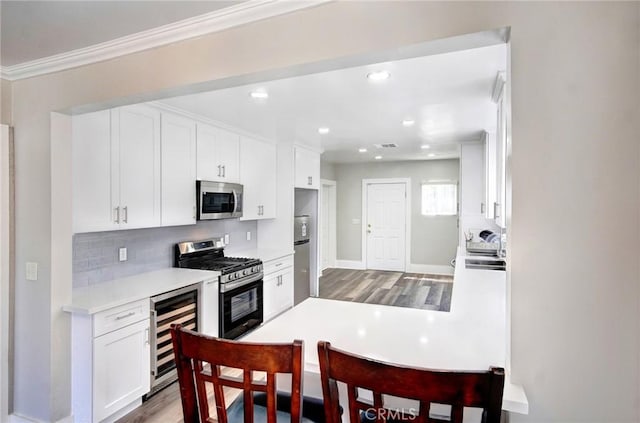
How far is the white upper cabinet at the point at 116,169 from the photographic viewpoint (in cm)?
253

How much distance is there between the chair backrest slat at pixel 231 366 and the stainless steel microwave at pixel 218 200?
99.1 inches

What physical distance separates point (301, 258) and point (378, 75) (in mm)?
3627

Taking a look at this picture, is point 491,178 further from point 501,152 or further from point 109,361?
point 109,361

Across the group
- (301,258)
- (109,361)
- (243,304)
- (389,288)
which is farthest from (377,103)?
(389,288)

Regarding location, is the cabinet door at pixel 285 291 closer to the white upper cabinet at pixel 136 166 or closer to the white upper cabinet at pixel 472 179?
the white upper cabinet at pixel 136 166

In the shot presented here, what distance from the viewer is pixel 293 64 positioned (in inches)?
57.0

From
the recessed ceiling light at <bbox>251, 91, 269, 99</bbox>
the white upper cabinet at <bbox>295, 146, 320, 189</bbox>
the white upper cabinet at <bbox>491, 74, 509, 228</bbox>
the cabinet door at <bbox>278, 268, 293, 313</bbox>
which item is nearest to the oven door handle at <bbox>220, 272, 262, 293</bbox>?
the cabinet door at <bbox>278, 268, 293, 313</bbox>

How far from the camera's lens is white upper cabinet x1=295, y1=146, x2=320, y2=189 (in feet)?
17.1

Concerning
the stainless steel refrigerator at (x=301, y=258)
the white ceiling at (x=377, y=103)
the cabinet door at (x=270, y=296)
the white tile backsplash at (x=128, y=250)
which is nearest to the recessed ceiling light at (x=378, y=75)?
the white ceiling at (x=377, y=103)

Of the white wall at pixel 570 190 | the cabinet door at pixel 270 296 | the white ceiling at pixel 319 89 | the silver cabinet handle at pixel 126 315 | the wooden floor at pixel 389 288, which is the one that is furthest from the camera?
the wooden floor at pixel 389 288

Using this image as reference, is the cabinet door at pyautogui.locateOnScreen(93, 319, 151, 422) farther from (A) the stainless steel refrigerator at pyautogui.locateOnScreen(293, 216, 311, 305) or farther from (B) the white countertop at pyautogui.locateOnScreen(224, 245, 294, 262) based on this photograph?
(A) the stainless steel refrigerator at pyautogui.locateOnScreen(293, 216, 311, 305)

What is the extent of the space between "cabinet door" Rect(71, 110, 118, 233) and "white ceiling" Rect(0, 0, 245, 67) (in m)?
0.65

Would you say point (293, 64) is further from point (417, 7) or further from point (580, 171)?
point (580, 171)

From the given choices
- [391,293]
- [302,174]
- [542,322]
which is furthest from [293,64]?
[391,293]
